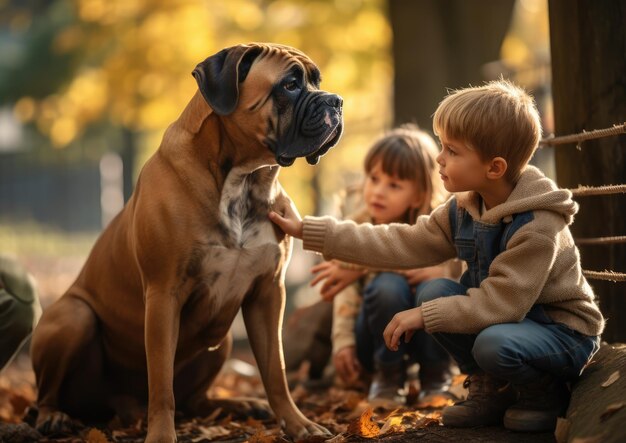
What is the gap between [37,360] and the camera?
4.23m

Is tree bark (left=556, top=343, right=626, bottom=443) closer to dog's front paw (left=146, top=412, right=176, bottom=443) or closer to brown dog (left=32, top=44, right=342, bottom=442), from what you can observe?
brown dog (left=32, top=44, right=342, bottom=442)

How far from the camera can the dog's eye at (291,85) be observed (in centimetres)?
368

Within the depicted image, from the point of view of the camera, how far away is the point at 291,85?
370cm

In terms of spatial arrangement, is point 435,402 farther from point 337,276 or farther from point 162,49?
point 162,49

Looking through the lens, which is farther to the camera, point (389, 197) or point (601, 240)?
point (389, 197)

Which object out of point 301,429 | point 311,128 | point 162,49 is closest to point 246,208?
point 311,128

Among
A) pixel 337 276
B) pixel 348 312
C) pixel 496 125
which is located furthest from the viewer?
pixel 348 312

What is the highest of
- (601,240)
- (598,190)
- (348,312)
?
(598,190)

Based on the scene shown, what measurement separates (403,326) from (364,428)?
1.64ft

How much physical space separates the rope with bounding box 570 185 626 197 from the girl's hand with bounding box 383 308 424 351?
3.85ft

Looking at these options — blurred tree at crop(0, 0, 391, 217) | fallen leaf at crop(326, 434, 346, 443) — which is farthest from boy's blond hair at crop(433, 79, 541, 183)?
blurred tree at crop(0, 0, 391, 217)

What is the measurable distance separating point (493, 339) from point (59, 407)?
2258 mm

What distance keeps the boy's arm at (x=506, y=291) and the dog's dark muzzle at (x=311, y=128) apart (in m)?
0.82

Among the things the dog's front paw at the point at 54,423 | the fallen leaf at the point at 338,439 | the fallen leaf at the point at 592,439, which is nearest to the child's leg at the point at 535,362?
the fallen leaf at the point at 592,439
